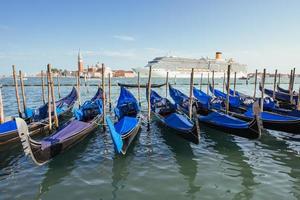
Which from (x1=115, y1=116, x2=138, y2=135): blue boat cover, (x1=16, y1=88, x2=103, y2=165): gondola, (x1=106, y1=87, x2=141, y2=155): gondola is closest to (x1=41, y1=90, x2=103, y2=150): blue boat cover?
(x1=16, y1=88, x2=103, y2=165): gondola

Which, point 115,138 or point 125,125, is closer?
point 115,138

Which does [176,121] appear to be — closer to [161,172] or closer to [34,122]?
[161,172]

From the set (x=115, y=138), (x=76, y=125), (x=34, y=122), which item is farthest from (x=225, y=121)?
(x=34, y=122)

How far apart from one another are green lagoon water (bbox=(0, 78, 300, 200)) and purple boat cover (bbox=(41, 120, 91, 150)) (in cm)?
58

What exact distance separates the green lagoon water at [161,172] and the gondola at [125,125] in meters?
0.45

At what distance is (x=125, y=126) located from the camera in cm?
827

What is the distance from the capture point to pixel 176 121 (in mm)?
8914

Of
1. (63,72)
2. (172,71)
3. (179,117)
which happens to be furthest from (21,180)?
(63,72)

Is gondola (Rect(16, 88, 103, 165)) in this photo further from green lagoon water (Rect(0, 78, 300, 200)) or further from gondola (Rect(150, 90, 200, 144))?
gondola (Rect(150, 90, 200, 144))

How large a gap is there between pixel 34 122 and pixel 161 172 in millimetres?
5709

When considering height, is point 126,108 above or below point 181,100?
below

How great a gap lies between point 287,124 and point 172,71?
182 feet

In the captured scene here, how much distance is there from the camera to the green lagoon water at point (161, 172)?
5.41 m

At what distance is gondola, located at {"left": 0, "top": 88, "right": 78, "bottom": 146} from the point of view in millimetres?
7803
